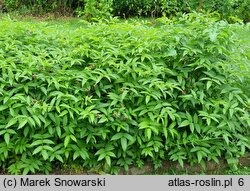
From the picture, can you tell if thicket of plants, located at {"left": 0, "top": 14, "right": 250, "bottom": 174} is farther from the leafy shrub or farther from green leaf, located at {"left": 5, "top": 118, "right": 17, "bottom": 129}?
the leafy shrub

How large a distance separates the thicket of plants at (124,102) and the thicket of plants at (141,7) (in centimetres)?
512

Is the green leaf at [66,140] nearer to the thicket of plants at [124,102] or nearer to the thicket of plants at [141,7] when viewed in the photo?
the thicket of plants at [124,102]

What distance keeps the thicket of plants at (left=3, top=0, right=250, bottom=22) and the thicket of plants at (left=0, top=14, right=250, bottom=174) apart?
202 inches

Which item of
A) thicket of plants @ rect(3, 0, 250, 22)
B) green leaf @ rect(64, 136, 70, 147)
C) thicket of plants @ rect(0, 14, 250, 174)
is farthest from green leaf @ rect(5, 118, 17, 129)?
thicket of plants @ rect(3, 0, 250, 22)

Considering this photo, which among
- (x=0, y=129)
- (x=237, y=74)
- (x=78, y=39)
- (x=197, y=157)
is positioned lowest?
(x=197, y=157)

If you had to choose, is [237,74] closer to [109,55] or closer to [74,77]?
[109,55]

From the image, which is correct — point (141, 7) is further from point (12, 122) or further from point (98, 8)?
point (12, 122)

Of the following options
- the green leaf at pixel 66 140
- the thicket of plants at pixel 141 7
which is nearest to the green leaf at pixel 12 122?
the green leaf at pixel 66 140

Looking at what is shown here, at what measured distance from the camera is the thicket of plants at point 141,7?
941 cm

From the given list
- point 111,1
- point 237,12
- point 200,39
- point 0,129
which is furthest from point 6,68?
point 237,12

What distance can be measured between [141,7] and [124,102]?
628 cm

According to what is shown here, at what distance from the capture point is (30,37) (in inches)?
170

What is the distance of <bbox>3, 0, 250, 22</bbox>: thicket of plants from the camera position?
30.9ft

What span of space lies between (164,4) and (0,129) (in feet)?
20.9
